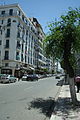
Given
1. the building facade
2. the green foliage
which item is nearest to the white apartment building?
the building facade

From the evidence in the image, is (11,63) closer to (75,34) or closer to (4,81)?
(4,81)

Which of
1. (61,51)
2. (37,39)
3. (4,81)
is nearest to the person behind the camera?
(61,51)

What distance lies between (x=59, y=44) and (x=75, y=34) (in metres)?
1.14

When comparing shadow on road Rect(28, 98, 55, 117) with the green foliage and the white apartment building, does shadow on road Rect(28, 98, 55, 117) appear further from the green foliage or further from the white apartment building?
the white apartment building

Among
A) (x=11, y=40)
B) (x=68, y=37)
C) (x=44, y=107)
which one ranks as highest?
(x=11, y=40)

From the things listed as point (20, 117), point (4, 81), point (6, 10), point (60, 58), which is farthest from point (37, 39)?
point (20, 117)

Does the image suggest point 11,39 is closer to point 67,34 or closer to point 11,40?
point 11,40

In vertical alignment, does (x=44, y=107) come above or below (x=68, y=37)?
below

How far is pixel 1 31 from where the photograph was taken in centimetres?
5484

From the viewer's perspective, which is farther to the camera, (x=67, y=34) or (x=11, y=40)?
(x=11, y=40)

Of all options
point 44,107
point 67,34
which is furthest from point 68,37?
point 44,107

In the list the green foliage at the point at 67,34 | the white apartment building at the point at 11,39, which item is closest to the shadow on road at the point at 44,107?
the green foliage at the point at 67,34

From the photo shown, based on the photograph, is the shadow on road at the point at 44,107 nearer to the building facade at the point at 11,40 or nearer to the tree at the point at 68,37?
the tree at the point at 68,37

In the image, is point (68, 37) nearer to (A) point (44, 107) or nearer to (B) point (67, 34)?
(B) point (67, 34)
